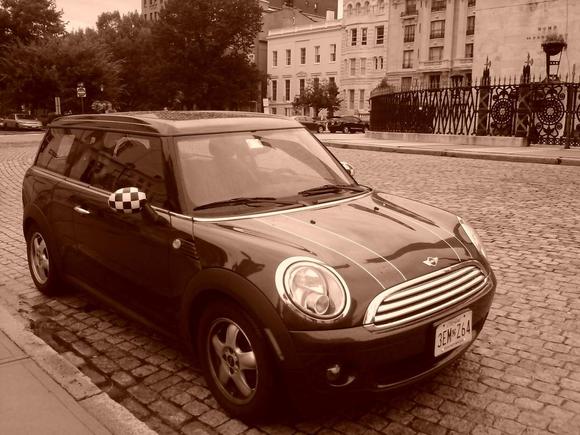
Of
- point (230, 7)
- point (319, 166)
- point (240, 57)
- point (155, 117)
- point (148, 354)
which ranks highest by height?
point (230, 7)

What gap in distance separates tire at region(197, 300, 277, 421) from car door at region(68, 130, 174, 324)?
0.48 meters

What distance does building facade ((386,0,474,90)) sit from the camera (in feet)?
206

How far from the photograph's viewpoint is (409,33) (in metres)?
67.6

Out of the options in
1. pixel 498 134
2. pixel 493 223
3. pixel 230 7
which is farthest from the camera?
pixel 230 7

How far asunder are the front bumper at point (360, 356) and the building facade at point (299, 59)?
68.9 meters

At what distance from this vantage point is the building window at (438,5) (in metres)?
64.5

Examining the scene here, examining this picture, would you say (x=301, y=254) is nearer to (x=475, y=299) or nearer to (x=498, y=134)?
(x=475, y=299)

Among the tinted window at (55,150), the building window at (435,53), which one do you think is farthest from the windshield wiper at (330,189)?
the building window at (435,53)

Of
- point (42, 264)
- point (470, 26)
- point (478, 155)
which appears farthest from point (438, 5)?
point (42, 264)

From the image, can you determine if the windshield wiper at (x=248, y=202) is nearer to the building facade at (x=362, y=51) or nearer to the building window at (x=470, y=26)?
the building window at (x=470, y=26)

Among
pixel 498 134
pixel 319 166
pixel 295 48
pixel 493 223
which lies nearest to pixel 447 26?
pixel 295 48

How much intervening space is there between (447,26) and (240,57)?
22.8 meters

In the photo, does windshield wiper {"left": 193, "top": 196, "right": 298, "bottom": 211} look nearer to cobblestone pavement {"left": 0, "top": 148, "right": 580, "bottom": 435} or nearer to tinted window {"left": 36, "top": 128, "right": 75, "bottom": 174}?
cobblestone pavement {"left": 0, "top": 148, "right": 580, "bottom": 435}

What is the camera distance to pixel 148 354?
4070 mm
